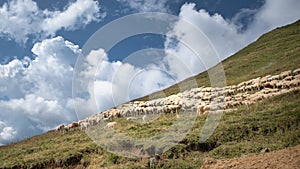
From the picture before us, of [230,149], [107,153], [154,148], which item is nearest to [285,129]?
[230,149]

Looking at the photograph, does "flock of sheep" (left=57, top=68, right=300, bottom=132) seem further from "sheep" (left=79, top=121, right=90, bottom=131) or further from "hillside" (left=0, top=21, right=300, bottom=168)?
"hillside" (left=0, top=21, right=300, bottom=168)

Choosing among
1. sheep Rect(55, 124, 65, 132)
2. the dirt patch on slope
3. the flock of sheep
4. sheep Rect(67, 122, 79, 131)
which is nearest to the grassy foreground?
the dirt patch on slope

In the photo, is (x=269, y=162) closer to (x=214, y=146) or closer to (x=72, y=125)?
(x=214, y=146)

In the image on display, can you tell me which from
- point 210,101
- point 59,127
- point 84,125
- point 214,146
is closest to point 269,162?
point 214,146

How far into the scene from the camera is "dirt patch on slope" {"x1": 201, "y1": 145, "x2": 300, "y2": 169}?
12.5m

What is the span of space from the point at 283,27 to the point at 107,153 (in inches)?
4034

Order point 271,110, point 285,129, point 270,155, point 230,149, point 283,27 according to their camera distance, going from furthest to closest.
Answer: point 283,27, point 271,110, point 285,129, point 230,149, point 270,155

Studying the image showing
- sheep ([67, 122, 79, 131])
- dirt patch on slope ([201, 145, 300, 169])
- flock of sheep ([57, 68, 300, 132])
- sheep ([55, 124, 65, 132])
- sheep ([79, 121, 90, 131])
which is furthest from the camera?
sheep ([55, 124, 65, 132])

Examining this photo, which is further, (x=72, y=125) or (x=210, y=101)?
(x=72, y=125)

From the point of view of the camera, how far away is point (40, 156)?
874 inches

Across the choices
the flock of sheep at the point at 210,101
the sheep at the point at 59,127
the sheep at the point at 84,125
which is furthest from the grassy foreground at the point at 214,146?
the sheep at the point at 59,127

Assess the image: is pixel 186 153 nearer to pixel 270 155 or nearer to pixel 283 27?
pixel 270 155

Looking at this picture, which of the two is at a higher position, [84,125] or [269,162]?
[84,125]

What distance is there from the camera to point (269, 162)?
13.2 m
